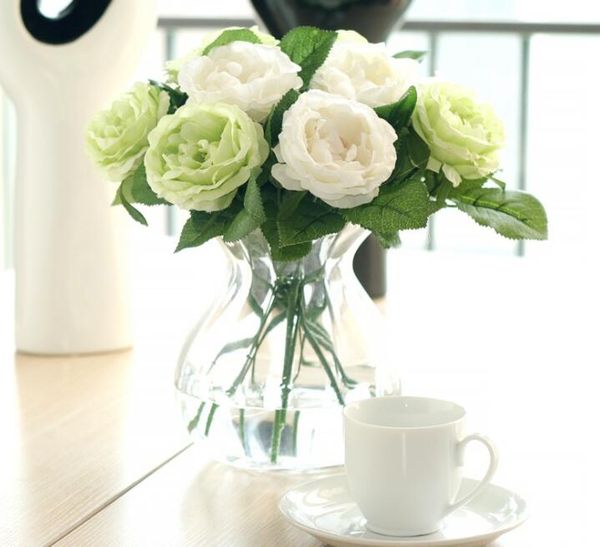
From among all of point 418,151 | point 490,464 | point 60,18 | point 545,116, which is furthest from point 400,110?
point 545,116

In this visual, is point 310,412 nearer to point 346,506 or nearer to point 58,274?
point 346,506

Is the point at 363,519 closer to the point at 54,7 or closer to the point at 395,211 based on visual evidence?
the point at 395,211

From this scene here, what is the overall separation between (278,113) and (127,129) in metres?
0.12

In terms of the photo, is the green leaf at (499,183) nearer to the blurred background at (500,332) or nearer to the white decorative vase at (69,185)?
the blurred background at (500,332)

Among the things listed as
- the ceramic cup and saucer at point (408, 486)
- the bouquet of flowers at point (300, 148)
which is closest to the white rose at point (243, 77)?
the bouquet of flowers at point (300, 148)

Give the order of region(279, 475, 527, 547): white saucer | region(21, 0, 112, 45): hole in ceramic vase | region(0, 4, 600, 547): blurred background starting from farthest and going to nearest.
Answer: region(21, 0, 112, 45): hole in ceramic vase, region(0, 4, 600, 547): blurred background, region(279, 475, 527, 547): white saucer

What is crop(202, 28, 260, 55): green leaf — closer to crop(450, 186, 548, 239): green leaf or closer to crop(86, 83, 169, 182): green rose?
crop(86, 83, 169, 182): green rose

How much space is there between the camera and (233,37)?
89 cm

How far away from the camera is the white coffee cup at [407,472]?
76 centimetres

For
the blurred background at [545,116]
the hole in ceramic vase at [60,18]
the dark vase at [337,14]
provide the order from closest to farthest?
the hole in ceramic vase at [60,18], the dark vase at [337,14], the blurred background at [545,116]

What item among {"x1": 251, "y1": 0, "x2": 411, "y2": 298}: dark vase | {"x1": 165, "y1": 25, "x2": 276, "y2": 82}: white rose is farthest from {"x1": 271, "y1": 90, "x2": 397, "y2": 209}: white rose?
{"x1": 251, "y1": 0, "x2": 411, "y2": 298}: dark vase

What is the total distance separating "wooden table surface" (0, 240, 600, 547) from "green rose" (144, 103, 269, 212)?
0.70ft

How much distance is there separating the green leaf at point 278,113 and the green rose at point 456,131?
88mm

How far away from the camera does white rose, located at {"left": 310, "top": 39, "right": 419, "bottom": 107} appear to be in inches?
33.9
